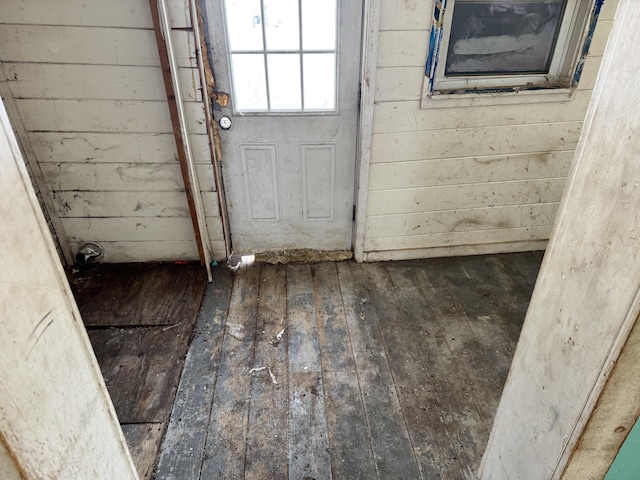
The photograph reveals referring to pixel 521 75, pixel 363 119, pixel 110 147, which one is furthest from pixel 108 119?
pixel 521 75

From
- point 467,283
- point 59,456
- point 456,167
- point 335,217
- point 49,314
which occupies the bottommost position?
point 467,283

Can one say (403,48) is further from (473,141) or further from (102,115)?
(102,115)

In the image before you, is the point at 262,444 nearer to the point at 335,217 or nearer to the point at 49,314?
the point at 49,314

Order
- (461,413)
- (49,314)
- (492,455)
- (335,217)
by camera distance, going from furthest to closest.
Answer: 1. (335,217)
2. (461,413)
3. (492,455)
4. (49,314)

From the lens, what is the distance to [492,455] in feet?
4.14

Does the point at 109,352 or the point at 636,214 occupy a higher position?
the point at 636,214

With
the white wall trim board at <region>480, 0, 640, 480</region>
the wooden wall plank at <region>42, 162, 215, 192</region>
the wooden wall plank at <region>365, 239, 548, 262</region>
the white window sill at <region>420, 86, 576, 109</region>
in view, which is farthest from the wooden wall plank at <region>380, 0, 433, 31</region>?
the white wall trim board at <region>480, 0, 640, 480</region>

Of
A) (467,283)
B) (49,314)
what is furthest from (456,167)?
(49,314)

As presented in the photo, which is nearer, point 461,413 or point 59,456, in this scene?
point 59,456

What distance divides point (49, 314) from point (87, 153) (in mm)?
2162

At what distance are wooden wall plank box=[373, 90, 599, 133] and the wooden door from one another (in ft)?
0.67

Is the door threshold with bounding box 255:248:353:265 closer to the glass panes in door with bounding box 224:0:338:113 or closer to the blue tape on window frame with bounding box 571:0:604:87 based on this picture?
the glass panes in door with bounding box 224:0:338:113

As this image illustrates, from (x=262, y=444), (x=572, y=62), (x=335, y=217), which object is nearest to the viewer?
(x=262, y=444)

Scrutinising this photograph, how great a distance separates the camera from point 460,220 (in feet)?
9.18
